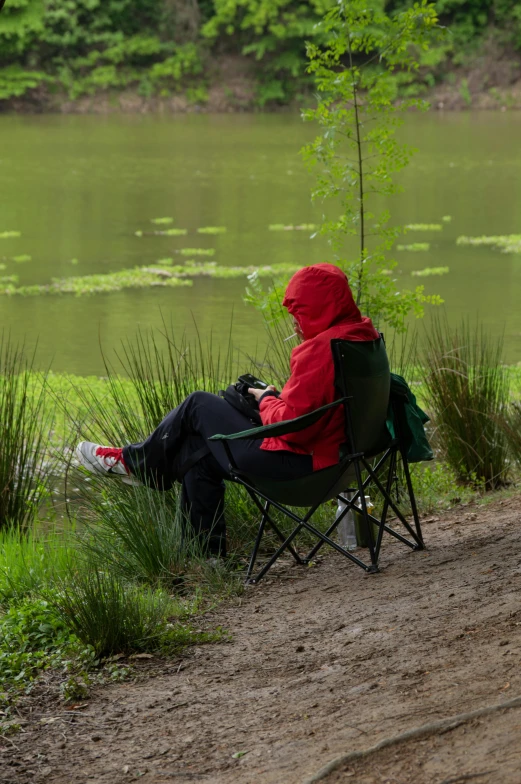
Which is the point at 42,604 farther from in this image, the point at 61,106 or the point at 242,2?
the point at 242,2

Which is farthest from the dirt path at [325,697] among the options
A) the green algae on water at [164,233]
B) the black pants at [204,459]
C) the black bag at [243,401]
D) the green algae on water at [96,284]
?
the green algae on water at [164,233]

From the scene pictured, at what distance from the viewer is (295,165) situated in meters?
24.0

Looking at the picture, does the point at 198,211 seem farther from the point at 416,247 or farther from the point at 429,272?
the point at 429,272

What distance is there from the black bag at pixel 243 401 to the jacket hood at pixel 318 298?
0.38m

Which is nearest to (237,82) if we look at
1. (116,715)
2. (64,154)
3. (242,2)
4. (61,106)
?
(242,2)

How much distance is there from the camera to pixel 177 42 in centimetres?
4141

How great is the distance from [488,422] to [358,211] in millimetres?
1167

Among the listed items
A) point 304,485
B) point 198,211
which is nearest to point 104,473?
point 304,485

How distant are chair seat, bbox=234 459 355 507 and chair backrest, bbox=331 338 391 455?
0.09 meters

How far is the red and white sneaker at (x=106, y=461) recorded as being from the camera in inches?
150

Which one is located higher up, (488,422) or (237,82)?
(237,82)

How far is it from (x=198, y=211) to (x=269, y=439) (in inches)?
618

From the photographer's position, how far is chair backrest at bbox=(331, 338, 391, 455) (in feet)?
10.8

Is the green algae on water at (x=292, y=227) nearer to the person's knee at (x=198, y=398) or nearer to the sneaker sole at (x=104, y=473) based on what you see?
the sneaker sole at (x=104, y=473)
